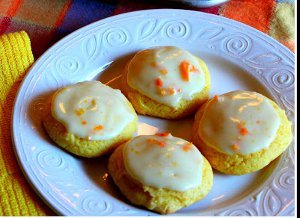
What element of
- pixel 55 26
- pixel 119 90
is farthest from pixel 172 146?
pixel 55 26

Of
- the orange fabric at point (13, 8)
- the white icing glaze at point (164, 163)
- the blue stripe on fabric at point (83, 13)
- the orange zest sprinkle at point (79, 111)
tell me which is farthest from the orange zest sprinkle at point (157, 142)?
the orange fabric at point (13, 8)

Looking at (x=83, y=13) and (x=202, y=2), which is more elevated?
(x=202, y=2)

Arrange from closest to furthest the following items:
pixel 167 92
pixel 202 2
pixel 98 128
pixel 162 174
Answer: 1. pixel 162 174
2. pixel 98 128
3. pixel 167 92
4. pixel 202 2

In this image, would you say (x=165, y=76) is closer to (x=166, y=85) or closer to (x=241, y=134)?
(x=166, y=85)

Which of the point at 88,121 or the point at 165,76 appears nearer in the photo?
the point at 88,121

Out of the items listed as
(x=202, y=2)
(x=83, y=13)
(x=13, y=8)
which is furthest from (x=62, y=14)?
(x=202, y=2)

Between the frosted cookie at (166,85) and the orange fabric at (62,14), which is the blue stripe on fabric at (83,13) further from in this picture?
the frosted cookie at (166,85)

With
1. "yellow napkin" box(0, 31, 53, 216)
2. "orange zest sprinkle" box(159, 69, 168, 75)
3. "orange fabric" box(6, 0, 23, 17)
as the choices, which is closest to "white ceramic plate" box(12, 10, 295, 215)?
"yellow napkin" box(0, 31, 53, 216)
